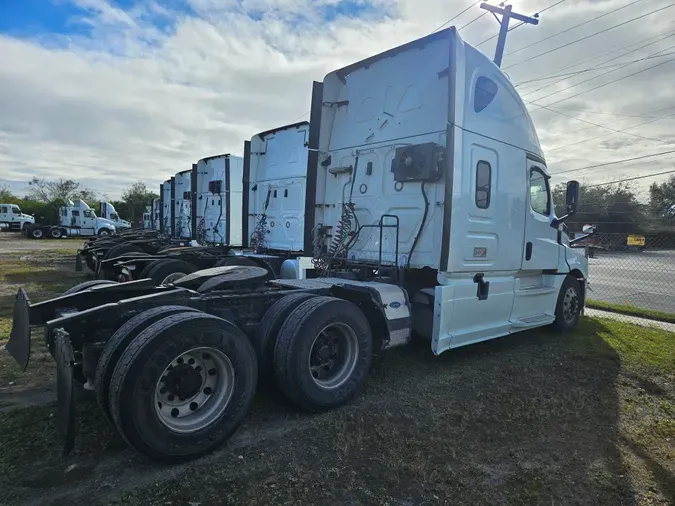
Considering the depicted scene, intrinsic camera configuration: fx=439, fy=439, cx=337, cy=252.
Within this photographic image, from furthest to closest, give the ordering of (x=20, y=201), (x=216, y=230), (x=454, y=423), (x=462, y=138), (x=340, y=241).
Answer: (x=20, y=201) → (x=216, y=230) → (x=340, y=241) → (x=462, y=138) → (x=454, y=423)

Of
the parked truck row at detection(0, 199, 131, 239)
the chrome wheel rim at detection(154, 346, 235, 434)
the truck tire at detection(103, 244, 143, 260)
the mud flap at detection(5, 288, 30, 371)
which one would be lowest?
the chrome wheel rim at detection(154, 346, 235, 434)

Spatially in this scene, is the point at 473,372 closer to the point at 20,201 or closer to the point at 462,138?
the point at 462,138

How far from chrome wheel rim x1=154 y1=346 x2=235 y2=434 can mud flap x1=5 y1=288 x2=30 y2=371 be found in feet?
3.75

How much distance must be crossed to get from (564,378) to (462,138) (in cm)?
302

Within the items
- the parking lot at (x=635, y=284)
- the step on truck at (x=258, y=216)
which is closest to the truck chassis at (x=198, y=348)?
the step on truck at (x=258, y=216)

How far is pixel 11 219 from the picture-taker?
147 feet

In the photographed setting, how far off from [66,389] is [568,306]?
283 inches

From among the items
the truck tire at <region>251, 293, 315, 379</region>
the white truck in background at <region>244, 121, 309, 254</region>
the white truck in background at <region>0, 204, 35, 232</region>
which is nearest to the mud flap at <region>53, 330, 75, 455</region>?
the truck tire at <region>251, 293, 315, 379</region>

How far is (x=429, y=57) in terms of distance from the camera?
5.21 metres

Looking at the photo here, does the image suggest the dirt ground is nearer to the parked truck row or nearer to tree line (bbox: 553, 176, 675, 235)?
tree line (bbox: 553, 176, 675, 235)

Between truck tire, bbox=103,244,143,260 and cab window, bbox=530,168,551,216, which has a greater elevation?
cab window, bbox=530,168,551,216

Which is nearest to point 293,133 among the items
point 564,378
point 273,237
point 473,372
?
point 273,237

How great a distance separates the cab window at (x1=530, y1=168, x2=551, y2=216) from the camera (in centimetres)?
634

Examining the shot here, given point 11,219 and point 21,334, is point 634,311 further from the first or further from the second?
point 11,219
